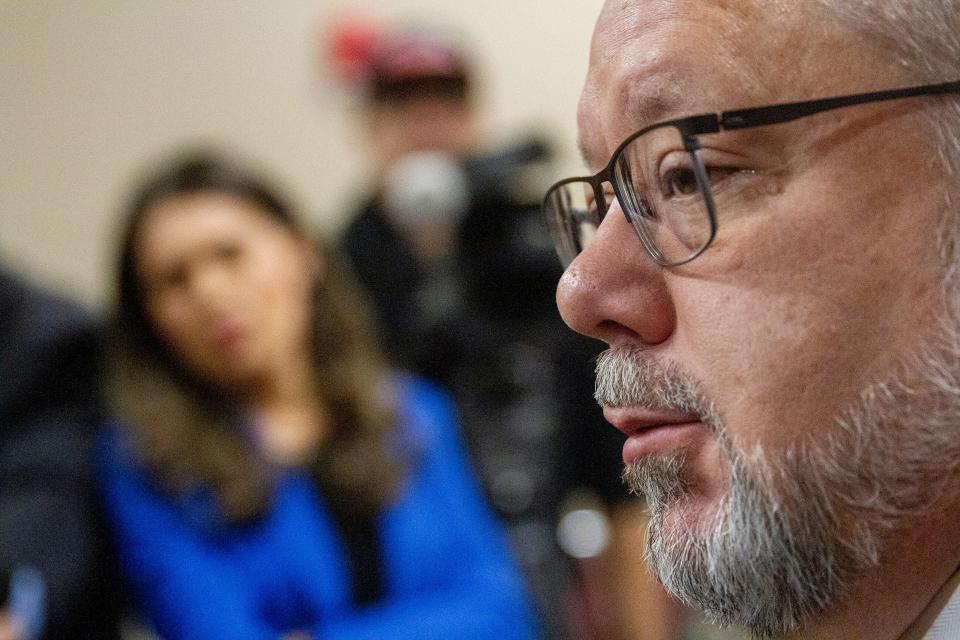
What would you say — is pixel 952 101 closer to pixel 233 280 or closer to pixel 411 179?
pixel 233 280

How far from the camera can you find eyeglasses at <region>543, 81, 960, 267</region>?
65 centimetres

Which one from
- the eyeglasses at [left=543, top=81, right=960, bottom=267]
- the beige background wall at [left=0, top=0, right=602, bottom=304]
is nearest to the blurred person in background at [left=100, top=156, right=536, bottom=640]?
the eyeglasses at [left=543, top=81, right=960, bottom=267]

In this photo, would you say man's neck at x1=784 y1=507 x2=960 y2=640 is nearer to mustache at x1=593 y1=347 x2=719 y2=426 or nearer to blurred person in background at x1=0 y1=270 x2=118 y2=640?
mustache at x1=593 y1=347 x2=719 y2=426

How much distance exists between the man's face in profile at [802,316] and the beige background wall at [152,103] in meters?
2.36

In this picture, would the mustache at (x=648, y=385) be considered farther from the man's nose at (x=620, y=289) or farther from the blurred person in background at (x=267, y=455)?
the blurred person in background at (x=267, y=455)

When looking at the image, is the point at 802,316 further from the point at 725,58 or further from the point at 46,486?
the point at 46,486

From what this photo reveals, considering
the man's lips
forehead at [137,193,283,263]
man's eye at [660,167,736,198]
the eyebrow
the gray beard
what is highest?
forehead at [137,193,283,263]

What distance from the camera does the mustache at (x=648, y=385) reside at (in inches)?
27.0

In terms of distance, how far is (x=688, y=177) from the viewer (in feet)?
2.27

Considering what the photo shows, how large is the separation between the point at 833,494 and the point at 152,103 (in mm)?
2874

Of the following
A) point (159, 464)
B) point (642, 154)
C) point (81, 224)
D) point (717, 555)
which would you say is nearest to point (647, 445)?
point (717, 555)

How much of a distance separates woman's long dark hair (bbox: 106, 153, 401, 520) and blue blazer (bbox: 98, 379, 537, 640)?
37 mm

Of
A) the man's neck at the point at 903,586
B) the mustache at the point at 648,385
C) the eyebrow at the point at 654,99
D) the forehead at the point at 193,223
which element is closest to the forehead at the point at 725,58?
the eyebrow at the point at 654,99

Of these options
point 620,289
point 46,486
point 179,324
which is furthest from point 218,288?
point 620,289
